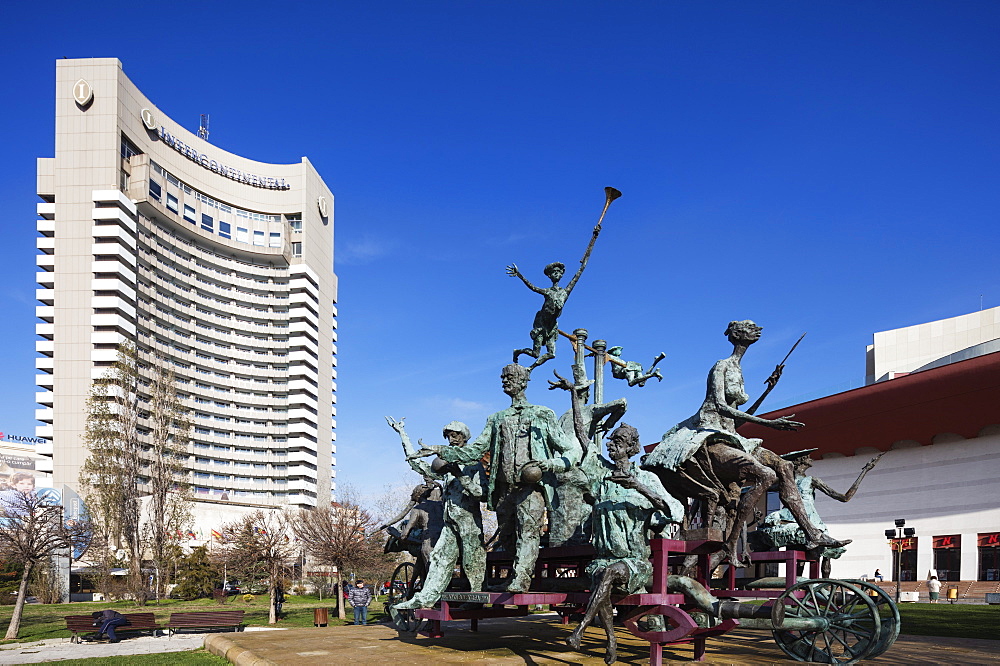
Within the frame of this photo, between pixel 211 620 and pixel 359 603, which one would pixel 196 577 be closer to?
pixel 211 620

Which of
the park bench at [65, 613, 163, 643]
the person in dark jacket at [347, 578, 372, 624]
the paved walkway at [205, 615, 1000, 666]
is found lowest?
the park bench at [65, 613, 163, 643]

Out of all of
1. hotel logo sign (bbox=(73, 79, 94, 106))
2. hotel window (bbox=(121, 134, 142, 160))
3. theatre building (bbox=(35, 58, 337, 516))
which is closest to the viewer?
theatre building (bbox=(35, 58, 337, 516))

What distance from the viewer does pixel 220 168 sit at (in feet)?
323

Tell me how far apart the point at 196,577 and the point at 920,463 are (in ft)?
141

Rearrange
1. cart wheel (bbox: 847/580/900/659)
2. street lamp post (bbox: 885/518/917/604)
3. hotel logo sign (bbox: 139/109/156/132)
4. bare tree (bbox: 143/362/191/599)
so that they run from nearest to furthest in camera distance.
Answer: cart wheel (bbox: 847/580/900/659)
street lamp post (bbox: 885/518/917/604)
bare tree (bbox: 143/362/191/599)
hotel logo sign (bbox: 139/109/156/132)

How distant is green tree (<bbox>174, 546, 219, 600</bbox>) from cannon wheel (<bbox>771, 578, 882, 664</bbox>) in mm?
47868

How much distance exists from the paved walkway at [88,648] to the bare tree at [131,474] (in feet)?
84.4

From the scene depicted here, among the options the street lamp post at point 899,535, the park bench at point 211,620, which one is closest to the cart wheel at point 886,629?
→ the park bench at point 211,620

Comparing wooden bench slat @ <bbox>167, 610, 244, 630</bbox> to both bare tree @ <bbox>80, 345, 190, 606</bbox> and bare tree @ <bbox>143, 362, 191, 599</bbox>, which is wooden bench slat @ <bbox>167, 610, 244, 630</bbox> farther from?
bare tree @ <bbox>143, 362, 191, 599</bbox>

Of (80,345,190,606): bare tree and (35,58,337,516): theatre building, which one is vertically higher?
(35,58,337,516): theatre building

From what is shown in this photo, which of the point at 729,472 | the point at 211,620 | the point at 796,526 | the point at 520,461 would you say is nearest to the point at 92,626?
the point at 211,620

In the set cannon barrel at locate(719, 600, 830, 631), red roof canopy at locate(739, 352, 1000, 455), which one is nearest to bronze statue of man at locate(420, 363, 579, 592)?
cannon barrel at locate(719, 600, 830, 631)

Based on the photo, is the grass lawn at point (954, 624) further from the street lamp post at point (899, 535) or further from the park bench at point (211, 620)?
the park bench at point (211, 620)

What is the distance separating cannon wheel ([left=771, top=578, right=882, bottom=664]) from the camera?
7.36 metres
